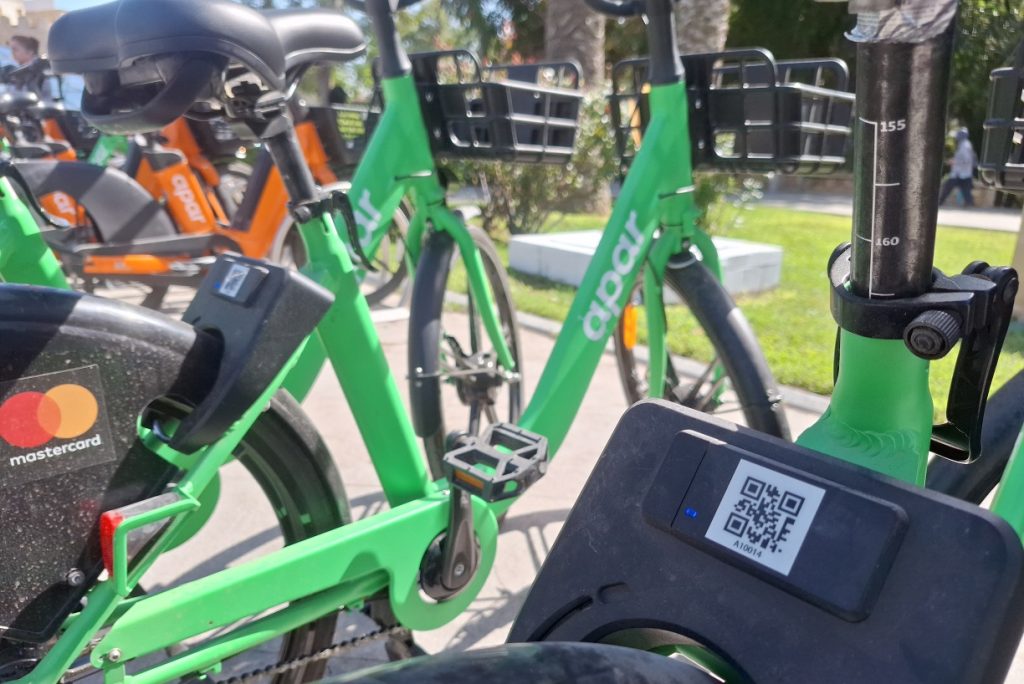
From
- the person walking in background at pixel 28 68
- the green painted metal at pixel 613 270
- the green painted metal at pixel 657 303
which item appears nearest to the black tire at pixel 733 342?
the green painted metal at pixel 657 303

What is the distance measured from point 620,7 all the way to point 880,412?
1534mm

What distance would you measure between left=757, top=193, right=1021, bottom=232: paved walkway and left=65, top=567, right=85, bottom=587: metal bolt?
6.61 meters

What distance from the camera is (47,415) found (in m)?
1.21

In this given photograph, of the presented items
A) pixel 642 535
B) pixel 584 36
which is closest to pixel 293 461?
pixel 642 535

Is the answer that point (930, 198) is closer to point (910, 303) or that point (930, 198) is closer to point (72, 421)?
point (910, 303)

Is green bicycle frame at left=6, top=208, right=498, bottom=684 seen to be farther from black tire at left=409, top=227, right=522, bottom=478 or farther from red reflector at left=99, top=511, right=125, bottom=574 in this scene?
black tire at left=409, top=227, right=522, bottom=478

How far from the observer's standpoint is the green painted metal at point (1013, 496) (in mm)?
832

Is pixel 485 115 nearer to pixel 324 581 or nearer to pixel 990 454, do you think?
pixel 324 581

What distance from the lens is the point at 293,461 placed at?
155 centimetres

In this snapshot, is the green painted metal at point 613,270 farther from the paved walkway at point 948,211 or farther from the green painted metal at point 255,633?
the paved walkway at point 948,211

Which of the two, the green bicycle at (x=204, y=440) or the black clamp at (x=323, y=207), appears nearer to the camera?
the green bicycle at (x=204, y=440)

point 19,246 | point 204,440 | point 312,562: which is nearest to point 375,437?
point 312,562

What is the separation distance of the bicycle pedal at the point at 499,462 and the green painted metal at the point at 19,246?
95cm

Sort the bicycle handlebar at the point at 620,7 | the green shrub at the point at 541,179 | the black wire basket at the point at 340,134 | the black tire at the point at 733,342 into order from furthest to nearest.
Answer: the green shrub at the point at 541,179
the black wire basket at the point at 340,134
the bicycle handlebar at the point at 620,7
the black tire at the point at 733,342
